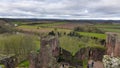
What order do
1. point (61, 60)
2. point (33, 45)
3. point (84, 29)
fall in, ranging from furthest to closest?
point (84, 29) < point (33, 45) < point (61, 60)

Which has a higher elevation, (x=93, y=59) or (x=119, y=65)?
(x=119, y=65)

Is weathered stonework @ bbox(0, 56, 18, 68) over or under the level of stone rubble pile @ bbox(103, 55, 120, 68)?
under

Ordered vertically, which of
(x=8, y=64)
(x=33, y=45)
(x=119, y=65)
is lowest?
(x=33, y=45)

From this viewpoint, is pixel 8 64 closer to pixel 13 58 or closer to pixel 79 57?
pixel 13 58

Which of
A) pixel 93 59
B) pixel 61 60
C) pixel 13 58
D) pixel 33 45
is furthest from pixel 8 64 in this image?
pixel 33 45

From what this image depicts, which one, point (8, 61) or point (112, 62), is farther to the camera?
point (8, 61)

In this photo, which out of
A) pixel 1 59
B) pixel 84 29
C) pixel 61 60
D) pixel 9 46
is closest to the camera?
pixel 1 59

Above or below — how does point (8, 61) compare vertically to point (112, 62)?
below

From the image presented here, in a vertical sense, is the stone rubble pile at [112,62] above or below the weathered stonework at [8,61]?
above

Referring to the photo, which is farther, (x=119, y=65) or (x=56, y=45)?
(x=56, y=45)

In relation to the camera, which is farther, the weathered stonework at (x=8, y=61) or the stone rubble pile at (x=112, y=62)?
the weathered stonework at (x=8, y=61)

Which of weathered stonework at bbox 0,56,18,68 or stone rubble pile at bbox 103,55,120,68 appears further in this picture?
weathered stonework at bbox 0,56,18,68
